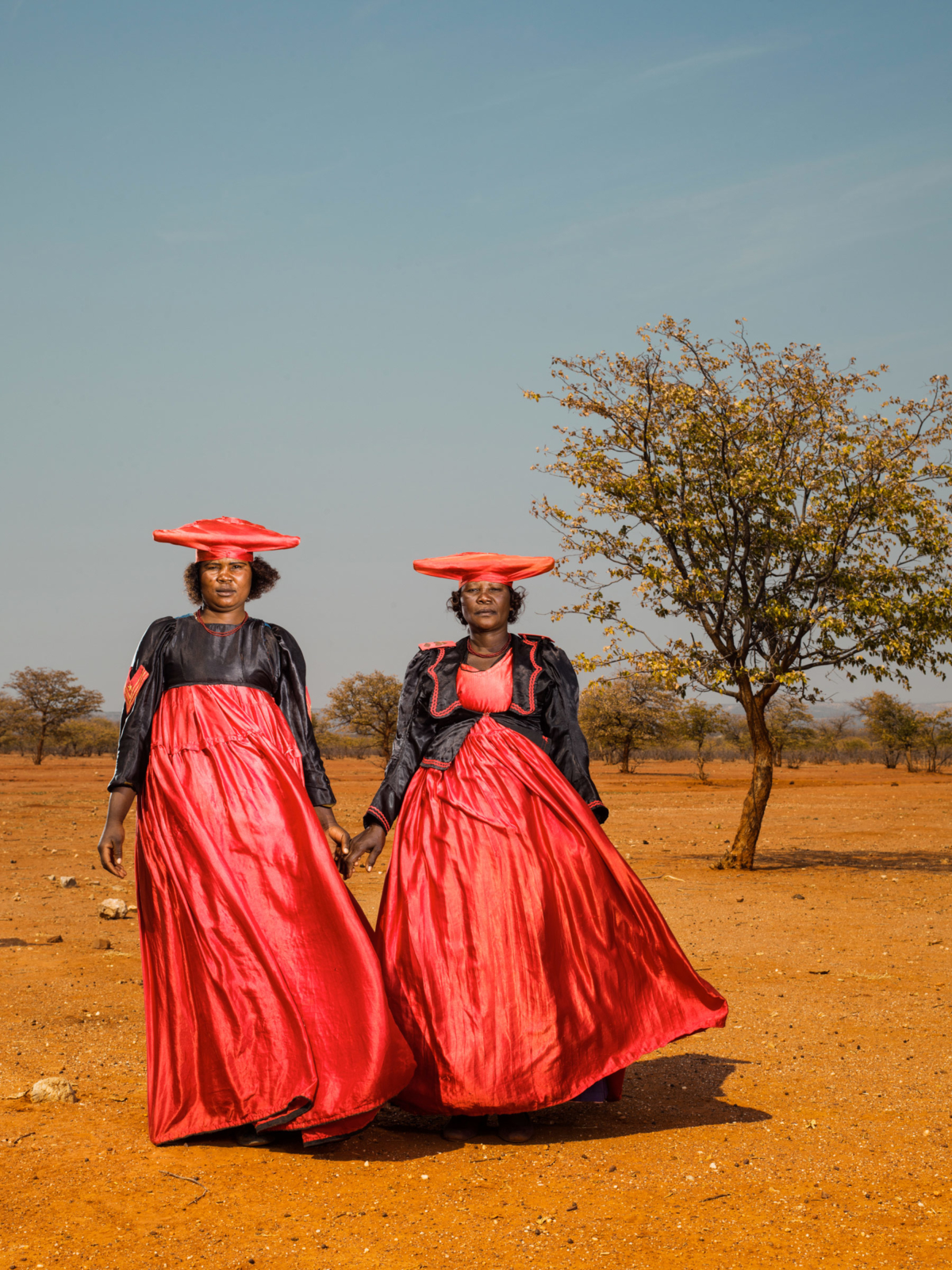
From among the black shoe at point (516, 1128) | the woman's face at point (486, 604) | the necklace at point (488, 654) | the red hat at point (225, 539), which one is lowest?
the black shoe at point (516, 1128)

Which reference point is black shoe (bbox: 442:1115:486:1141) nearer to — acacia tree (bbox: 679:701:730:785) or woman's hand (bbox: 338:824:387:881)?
woman's hand (bbox: 338:824:387:881)

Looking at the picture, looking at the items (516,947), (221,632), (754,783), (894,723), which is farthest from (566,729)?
(894,723)

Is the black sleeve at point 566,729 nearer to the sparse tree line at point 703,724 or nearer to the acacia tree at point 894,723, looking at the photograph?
the sparse tree line at point 703,724

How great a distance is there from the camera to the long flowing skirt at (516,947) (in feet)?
12.3

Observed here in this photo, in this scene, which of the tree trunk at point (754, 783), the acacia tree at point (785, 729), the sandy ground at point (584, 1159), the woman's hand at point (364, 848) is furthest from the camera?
the acacia tree at point (785, 729)

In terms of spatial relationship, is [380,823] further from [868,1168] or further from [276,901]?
[868,1168]

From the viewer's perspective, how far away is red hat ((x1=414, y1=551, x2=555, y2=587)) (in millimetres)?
4402

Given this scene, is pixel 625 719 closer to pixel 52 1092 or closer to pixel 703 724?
pixel 703 724

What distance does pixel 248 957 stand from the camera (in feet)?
12.3

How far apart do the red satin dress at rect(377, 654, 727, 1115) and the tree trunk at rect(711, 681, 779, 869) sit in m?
8.22

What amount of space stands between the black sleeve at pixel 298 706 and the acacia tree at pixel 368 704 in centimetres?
3743

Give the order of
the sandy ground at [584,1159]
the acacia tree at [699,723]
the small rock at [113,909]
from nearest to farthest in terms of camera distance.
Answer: the sandy ground at [584,1159]
the small rock at [113,909]
the acacia tree at [699,723]

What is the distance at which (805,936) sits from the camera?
8562mm

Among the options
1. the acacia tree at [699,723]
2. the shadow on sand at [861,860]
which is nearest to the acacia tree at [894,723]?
the acacia tree at [699,723]
